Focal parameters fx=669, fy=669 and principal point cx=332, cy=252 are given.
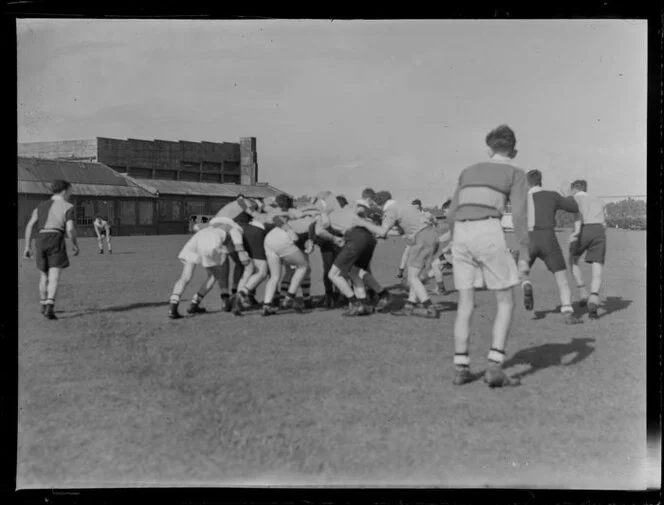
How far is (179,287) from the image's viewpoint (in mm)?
6141

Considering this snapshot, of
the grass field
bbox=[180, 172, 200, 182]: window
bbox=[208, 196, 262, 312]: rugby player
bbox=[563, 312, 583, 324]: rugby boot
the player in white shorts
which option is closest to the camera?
the grass field

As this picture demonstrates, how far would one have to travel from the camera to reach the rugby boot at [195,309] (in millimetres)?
6141

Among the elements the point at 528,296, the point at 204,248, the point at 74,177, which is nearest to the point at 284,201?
the point at 204,248

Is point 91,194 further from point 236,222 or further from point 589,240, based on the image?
point 589,240

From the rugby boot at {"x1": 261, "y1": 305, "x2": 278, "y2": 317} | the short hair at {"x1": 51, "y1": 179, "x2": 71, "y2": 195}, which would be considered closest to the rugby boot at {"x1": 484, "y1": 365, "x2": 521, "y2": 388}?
the rugby boot at {"x1": 261, "y1": 305, "x2": 278, "y2": 317}

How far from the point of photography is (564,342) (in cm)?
566

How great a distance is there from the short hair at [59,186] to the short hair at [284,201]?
71.5 inches

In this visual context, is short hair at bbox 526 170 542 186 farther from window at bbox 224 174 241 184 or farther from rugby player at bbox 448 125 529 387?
window at bbox 224 174 241 184

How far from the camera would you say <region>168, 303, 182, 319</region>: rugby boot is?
19.4 feet

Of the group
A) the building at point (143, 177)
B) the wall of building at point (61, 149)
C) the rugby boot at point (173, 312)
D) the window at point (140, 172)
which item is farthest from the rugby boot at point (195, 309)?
the wall of building at point (61, 149)

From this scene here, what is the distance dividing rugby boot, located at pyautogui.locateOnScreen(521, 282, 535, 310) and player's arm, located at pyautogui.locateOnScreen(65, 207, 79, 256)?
4.04 metres

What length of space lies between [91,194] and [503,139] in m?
3.43
